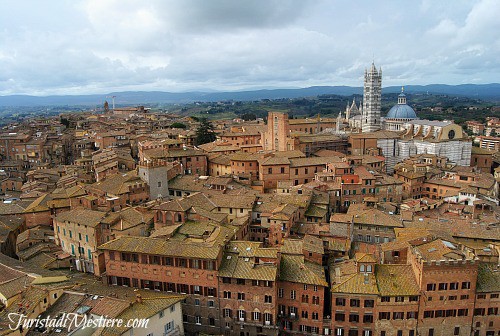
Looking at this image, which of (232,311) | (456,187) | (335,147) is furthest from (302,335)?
(335,147)

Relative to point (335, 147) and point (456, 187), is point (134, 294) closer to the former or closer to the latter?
point (456, 187)

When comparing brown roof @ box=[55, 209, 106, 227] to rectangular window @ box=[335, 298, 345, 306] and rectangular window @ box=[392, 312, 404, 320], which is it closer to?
rectangular window @ box=[335, 298, 345, 306]

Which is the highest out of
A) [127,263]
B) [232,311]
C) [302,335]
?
[127,263]

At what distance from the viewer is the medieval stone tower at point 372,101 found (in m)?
135

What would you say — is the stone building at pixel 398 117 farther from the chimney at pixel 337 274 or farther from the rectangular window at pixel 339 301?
the rectangular window at pixel 339 301

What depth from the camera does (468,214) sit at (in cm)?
6669

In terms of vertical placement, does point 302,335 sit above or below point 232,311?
below

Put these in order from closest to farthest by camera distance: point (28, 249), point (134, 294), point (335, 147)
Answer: point (134, 294) → point (28, 249) → point (335, 147)

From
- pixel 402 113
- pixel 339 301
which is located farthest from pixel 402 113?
pixel 339 301

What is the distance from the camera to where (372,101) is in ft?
443

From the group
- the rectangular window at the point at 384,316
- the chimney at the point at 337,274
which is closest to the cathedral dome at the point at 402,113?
the chimney at the point at 337,274

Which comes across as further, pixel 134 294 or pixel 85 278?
pixel 85 278

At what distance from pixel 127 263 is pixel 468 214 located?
51.7 meters

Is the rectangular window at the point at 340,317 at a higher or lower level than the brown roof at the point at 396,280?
lower
